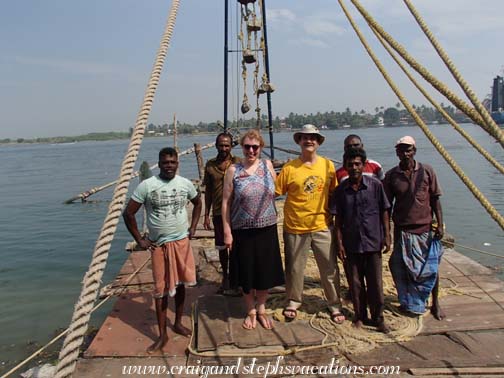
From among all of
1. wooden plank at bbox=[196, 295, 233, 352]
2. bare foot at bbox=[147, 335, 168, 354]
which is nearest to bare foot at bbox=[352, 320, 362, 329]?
wooden plank at bbox=[196, 295, 233, 352]

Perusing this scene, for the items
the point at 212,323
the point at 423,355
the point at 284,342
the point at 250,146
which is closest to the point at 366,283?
the point at 423,355

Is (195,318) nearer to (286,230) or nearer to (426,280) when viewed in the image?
(286,230)

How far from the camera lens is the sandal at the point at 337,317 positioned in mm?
3245

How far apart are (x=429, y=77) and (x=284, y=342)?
210 cm

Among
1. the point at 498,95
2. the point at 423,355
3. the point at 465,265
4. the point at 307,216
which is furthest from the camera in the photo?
the point at 498,95

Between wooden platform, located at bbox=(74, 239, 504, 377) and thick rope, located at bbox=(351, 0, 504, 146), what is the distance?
5.81 ft

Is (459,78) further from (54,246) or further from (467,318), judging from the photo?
(54,246)

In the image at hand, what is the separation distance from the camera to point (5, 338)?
5.12m

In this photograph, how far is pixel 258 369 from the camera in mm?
2670

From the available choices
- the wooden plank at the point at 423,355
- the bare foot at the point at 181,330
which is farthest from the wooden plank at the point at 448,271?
the bare foot at the point at 181,330

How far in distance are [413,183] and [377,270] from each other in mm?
784

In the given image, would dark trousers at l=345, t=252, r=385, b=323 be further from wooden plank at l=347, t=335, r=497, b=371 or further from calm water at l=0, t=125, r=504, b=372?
calm water at l=0, t=125, r=504, b=372

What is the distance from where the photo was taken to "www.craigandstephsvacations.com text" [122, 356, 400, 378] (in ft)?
8.54

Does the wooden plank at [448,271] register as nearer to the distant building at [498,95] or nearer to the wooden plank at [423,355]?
the wooden plank at [423,355]
